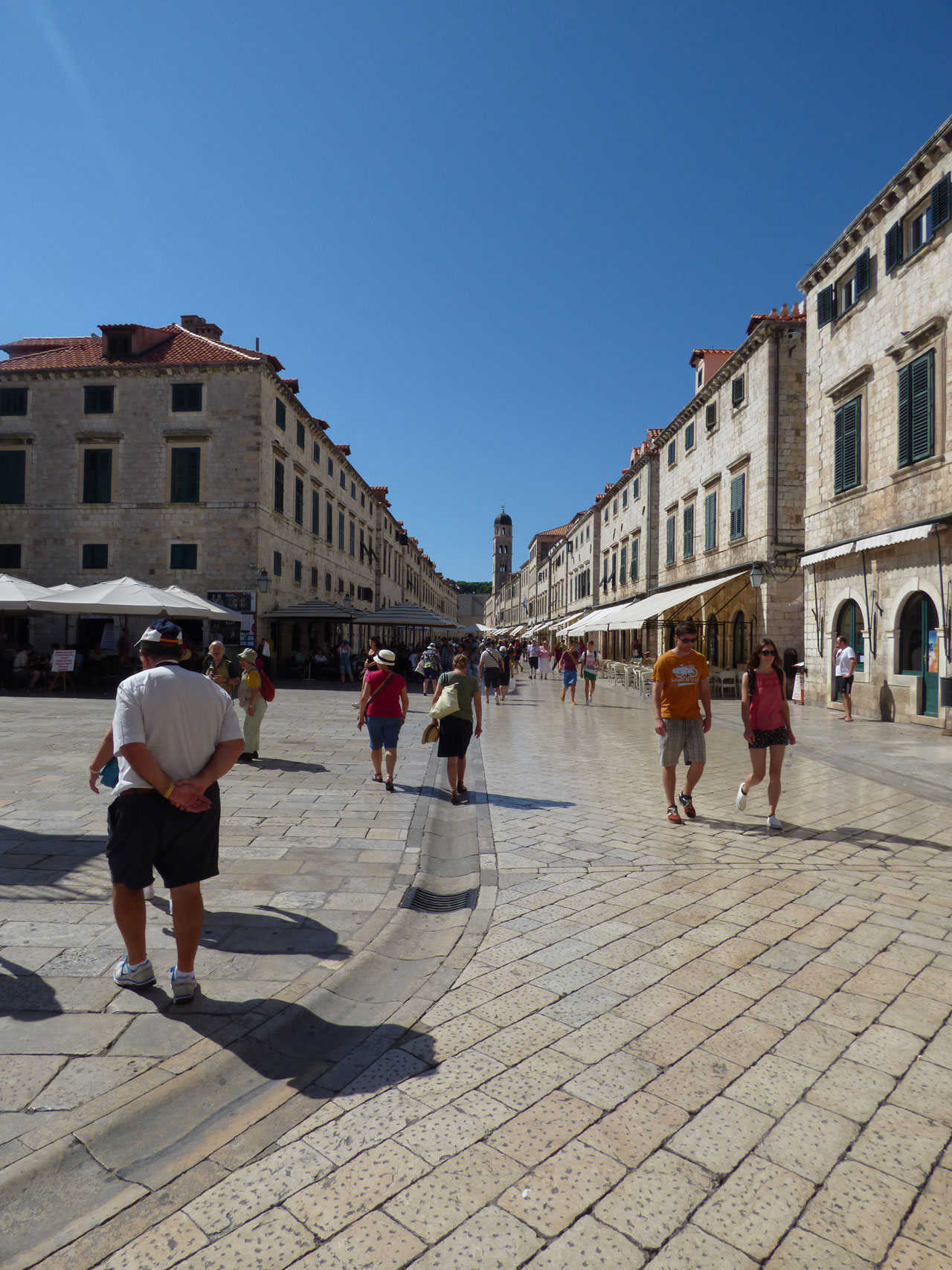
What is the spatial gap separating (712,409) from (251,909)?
914 inches

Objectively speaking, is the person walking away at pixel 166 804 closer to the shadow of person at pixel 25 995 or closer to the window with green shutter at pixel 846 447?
the shadow of person at pixel 25 995

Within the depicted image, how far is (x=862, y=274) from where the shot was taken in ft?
50.9

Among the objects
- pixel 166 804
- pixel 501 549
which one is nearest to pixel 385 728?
pixel 166 804

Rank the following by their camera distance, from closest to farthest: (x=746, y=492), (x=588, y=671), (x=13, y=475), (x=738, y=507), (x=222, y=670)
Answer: (x=222, y=670) → (x=588, y=671) → (x=746, y=492) → (x=738, y=507) → (x=13, y=475)

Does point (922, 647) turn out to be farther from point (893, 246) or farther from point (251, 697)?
point (251, 697)

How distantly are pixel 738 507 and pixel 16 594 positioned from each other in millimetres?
19245

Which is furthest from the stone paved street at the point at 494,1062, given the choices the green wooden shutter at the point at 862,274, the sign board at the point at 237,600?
the sign board at the point at 237,600

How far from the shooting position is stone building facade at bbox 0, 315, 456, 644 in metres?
24.7

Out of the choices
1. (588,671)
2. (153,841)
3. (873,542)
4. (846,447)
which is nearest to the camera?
(153,841)

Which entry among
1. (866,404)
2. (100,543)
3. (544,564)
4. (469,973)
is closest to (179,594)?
(100,543)

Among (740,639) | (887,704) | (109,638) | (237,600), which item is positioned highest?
(237,600)

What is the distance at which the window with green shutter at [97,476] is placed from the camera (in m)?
25.3

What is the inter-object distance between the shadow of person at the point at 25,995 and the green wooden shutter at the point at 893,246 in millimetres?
17097

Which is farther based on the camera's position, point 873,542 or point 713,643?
point 713,643
